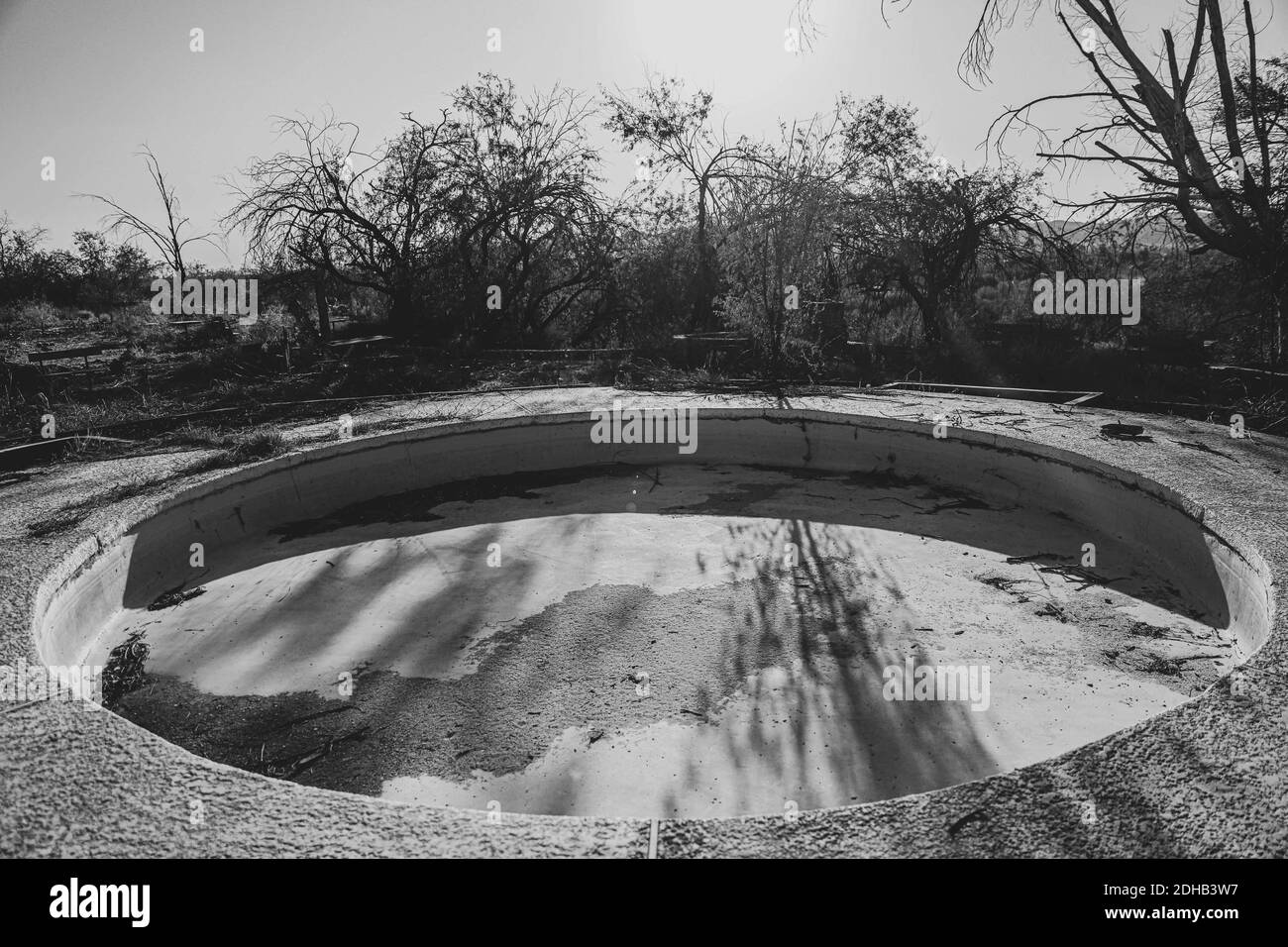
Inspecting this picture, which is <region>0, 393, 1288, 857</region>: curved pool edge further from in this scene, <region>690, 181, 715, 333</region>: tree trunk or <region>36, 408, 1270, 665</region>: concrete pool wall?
<region>690, 181, 715, 333</region>: tree trunk

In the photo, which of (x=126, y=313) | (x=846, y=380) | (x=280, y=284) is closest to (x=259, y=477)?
(x=846, y=380)

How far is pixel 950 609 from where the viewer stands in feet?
14.1

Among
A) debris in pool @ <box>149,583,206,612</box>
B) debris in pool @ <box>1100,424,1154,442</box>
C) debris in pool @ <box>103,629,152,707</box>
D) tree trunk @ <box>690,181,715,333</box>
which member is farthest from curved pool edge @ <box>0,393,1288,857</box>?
tree trunk @ <box>690,181,715,333</box>

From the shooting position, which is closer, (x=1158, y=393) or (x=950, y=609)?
(x=950, y=609)

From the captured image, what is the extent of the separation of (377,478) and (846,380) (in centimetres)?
594

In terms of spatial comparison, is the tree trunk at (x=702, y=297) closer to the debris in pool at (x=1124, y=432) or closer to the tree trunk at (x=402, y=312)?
the tree trunk at (x=402, y=312)

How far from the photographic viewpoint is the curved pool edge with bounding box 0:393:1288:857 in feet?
6.29

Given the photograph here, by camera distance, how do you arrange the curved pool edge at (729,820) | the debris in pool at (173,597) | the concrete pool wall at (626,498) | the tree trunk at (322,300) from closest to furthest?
1. the curved pool edge at (729,820)
2. the concrete pool wall at (626,498)
3. the debris in pool at (173,597)
4. the tree trunk at (322,300)

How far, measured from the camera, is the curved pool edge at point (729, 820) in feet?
6.29

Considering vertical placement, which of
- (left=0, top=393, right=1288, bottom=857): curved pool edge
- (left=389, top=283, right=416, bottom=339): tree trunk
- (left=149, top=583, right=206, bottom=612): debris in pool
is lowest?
(left=149, top=583, right=206, bottom=612): debris in pool

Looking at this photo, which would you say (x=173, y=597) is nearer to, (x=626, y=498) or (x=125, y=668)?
(x=125, y=668)

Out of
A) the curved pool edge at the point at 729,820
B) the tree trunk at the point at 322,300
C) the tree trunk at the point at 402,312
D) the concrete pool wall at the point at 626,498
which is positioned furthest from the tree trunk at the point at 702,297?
the curved pool edge at the point at 729,820

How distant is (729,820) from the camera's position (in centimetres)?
206

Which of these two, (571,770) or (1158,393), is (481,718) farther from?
(1158,393)
